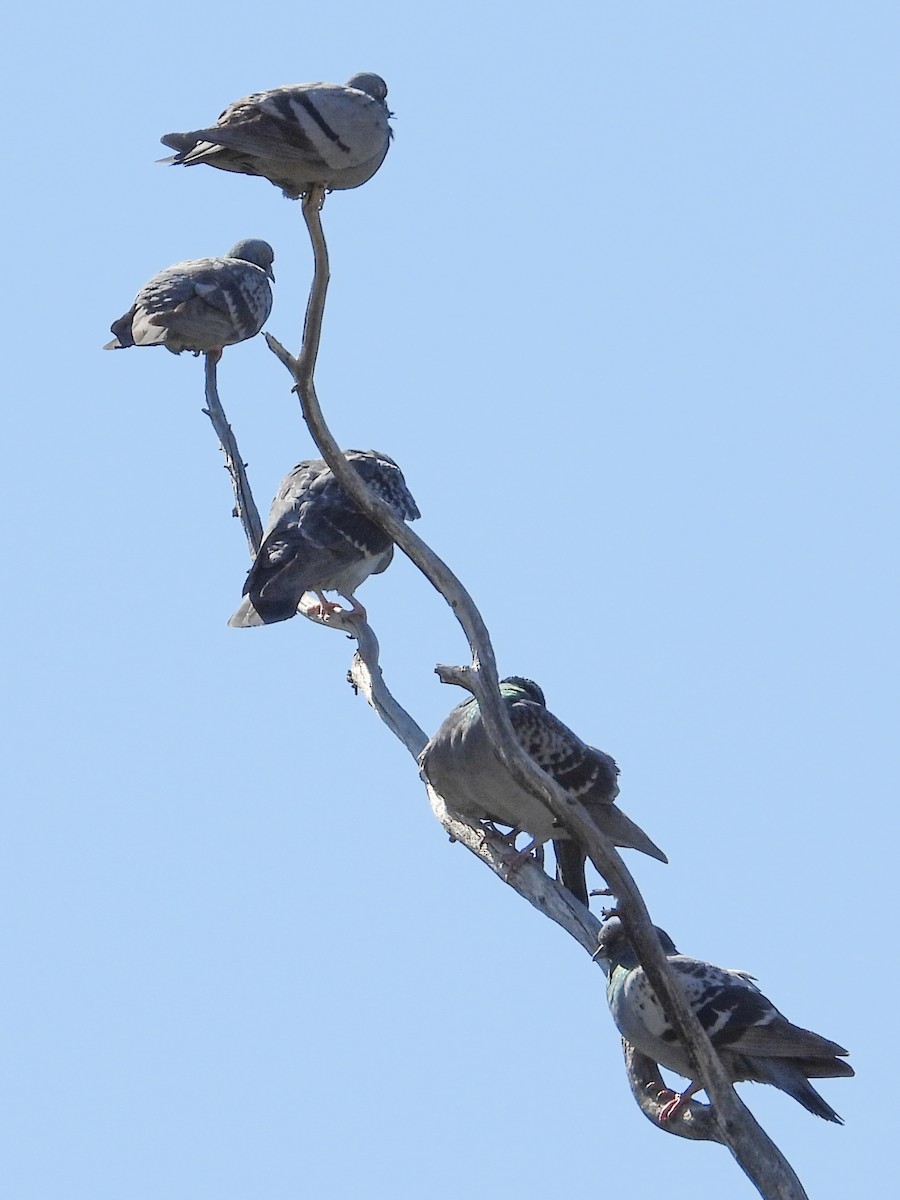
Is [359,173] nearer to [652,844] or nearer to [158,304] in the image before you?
[652,844]

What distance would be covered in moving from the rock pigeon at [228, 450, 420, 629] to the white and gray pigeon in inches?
101

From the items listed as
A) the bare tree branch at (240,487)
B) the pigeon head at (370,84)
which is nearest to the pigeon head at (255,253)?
the bare tree branch at (240,487)

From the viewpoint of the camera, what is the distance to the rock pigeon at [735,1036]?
22.8ft

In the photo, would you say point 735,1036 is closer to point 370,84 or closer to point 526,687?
point 526,687

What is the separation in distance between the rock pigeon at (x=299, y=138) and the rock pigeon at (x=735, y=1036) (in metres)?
3.04

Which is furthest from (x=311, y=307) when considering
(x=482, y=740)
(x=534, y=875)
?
(x=534, y=875)

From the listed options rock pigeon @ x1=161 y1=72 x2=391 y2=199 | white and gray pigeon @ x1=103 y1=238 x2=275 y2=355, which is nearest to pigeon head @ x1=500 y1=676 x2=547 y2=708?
rock pigeon @ x1=161 y1=72 x2=391 y2=199

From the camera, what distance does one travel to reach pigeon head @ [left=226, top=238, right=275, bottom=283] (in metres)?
14.2

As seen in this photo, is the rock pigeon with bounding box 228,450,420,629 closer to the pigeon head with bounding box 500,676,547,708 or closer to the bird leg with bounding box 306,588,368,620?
the bird leg with bounding box 306,588,368,620

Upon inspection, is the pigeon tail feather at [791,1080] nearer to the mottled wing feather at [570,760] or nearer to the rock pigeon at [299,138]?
the mottled wing feather at [570,760]

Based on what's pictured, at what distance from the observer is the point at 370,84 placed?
8.00 metres

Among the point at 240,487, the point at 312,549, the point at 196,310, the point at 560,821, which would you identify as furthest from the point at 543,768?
the point at 196,310

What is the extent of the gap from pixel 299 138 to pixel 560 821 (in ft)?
8.87

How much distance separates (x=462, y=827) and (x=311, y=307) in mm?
2527
